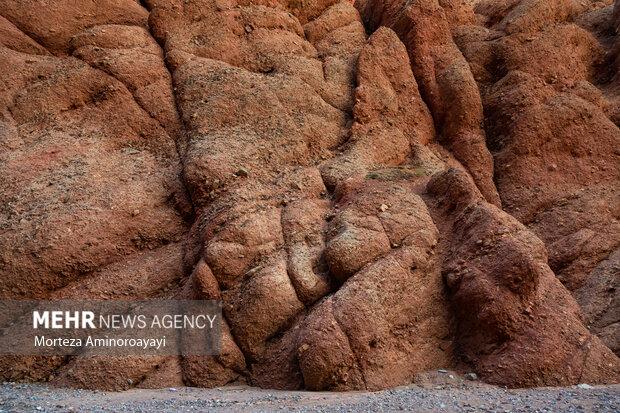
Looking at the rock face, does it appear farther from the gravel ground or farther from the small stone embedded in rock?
the gravel ground

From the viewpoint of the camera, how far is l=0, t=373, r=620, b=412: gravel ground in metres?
9.57

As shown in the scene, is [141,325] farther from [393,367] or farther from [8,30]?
[8,30]

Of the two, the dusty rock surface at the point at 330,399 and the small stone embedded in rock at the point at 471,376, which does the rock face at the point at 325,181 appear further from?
the dusty rock surface at the point at 330,399

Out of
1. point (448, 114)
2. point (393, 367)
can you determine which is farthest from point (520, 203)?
point (393, 367)

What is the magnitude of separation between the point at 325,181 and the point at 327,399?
7088 mm

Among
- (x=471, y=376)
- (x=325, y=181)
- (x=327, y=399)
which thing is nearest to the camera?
(x=327, y=399)

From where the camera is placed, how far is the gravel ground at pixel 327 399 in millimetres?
9570

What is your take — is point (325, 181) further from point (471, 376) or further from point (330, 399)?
point (330, 399)

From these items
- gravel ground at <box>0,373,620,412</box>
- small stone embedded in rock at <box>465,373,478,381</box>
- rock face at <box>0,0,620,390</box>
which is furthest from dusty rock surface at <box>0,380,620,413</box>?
rock face at <box>0,0,620,390</box>

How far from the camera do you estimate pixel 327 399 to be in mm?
10484

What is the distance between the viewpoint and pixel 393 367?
38.8 feet

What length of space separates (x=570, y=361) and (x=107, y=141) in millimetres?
13636

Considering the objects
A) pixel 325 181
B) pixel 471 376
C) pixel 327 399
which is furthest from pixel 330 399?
pixel 325 181

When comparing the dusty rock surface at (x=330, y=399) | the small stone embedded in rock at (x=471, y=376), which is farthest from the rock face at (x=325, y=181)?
the dusty rock surface at (x=330, y=399)
